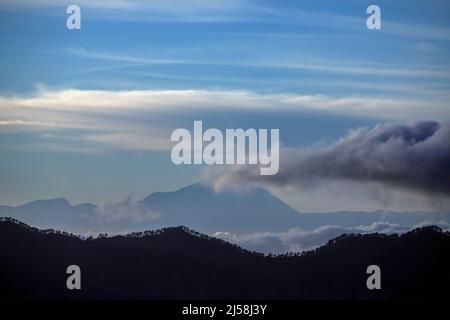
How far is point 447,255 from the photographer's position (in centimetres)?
1309

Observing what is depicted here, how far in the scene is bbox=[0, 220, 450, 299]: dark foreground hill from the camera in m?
13.0

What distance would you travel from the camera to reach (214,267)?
13109 mm

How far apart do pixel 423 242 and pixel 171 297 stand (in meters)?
2.41

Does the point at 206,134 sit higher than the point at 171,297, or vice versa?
the point at 206,134

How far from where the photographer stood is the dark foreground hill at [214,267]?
42.6 ft

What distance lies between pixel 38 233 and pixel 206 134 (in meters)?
1.83

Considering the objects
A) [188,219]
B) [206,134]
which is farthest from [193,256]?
[206,134]
